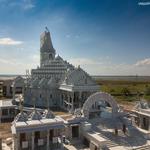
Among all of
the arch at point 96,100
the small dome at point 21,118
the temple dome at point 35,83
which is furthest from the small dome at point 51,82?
the small dome at point 21,118

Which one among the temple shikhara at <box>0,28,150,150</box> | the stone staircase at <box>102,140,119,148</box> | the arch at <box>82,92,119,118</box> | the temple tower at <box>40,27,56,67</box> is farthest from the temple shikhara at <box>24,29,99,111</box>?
the stone staircase at <box>102,140,119,148</box>

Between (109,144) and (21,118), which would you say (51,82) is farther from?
(109,144)

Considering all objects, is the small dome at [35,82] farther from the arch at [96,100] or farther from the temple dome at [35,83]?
the arch at [96,100]

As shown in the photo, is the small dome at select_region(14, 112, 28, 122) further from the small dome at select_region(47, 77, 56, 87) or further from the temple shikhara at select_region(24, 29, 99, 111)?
the small dome at select_region(47, 77, 56, 87)

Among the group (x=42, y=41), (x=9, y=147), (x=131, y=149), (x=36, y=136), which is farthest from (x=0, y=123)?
(x=42, y=41)

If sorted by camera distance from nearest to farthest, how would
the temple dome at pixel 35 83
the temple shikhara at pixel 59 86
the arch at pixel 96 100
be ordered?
the arch at pixel 96 100
the temple shikhara at pixel 59 86
the temple dome at pixel 35 83

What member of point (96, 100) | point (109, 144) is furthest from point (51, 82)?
point (109, 144)

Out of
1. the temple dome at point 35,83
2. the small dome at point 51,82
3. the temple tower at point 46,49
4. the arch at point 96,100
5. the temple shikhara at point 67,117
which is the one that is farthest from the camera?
the temple tower at point 46,49

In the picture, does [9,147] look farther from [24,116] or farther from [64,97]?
[64,97]
